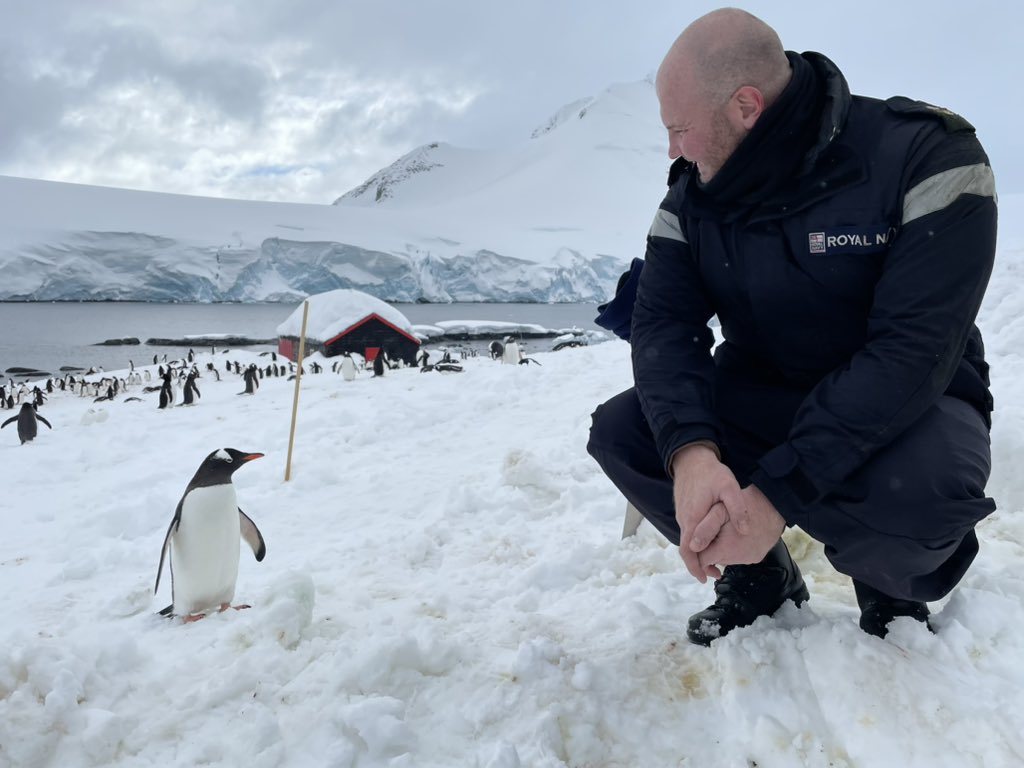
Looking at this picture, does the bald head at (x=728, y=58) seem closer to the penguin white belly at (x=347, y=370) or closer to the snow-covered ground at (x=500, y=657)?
the snow-covered ground at (x=500, y=657)

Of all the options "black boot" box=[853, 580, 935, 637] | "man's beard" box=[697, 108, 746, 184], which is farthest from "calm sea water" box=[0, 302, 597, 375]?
"black boot" box=[853, 580, 935, 637]

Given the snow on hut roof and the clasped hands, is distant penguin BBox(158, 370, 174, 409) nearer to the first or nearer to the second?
the clasped hands

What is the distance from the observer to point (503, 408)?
580 cm

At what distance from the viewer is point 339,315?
21.1m

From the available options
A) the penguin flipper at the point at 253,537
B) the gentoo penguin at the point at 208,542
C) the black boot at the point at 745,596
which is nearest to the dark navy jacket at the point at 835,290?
the black boot at the point at 745,596

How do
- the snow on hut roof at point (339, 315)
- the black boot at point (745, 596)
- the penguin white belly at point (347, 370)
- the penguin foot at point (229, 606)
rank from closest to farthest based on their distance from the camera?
the black boot at point (745, 596)
the penguin foot at point (229, 606)
the penguin white belly at point (347, 370)
the snow on hut roof at point (339, 315)

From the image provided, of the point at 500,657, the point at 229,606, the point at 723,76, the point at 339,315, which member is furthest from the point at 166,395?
the point at 339,315

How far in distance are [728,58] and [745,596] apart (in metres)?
1.03

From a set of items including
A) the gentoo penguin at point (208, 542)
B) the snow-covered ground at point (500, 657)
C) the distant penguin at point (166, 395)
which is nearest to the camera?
the snow-covered ground at point (500, 657)

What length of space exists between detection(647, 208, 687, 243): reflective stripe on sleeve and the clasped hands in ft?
1.78

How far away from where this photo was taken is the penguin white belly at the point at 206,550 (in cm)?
218

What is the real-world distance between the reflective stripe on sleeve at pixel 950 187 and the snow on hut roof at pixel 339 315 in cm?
1988

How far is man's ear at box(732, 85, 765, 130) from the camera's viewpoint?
1246 millimetres

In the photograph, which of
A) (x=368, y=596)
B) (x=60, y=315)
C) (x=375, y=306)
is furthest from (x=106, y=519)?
(x=60, y=315)
